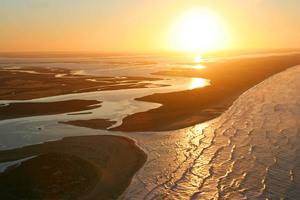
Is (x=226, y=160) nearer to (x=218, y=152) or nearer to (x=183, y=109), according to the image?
(x=218, y=152)

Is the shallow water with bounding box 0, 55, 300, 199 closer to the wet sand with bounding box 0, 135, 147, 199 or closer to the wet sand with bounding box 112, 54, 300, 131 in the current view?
the wet sand with bounding box 0, 135, 147, 199

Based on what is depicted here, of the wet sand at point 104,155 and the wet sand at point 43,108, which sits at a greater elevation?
the wet sand at point 43,108

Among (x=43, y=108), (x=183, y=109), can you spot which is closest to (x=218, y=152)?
(x=183, y=109)

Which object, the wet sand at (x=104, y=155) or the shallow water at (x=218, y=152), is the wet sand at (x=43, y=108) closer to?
the shallow water at (x=218, y=152)

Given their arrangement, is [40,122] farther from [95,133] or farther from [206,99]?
[206,99]

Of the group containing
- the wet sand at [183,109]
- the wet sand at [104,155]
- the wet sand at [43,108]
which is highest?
the wet sand at [183,109]

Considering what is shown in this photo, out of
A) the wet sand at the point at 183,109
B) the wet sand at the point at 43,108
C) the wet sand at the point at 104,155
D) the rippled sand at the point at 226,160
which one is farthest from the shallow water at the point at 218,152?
the wet sand at the point at 43,108

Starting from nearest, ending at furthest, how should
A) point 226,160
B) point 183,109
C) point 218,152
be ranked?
1. point 226,160
2. point 218,152
3. point 183,109
